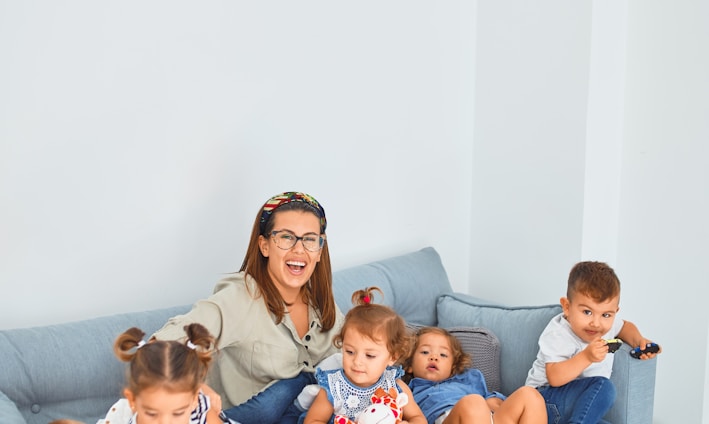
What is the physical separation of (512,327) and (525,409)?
518 mm

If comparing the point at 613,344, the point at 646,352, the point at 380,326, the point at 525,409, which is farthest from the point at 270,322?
the point at 646,352

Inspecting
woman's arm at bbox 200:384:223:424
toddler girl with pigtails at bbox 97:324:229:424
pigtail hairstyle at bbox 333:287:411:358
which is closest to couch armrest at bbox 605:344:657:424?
pigtail hairstyle at bbox 333:287:411:358

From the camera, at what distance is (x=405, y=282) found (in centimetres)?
323

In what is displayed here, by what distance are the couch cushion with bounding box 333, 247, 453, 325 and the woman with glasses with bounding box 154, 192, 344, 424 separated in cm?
39

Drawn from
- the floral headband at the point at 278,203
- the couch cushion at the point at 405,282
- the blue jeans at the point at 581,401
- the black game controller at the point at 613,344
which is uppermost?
the floral headband at the point at 278,203

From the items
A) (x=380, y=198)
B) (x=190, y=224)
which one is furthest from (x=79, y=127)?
(x=380, y=198)

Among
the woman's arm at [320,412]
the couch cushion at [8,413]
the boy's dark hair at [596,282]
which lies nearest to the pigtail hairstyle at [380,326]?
the woman's arm at [320,412]

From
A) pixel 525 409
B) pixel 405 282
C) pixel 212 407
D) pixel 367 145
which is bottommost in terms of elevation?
pixel 525 409

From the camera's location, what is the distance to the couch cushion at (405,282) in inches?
119

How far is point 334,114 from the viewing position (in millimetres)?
3215

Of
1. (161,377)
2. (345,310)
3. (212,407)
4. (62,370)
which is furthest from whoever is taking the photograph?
(345,310)

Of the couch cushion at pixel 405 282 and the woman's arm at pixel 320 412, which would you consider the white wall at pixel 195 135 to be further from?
the woman's arm at pixel 320 412

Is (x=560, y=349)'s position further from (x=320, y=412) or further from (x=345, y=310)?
(x=320, y=412)

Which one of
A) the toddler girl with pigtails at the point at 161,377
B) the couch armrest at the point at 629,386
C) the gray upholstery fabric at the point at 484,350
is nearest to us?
the toddler girl with pigtails at the point at 161,377
